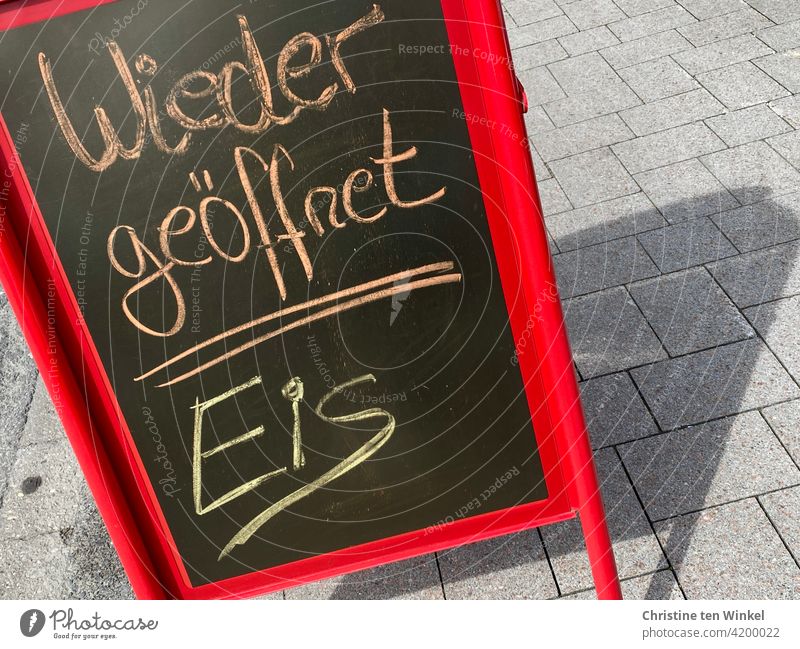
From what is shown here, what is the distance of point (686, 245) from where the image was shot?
3670 mm

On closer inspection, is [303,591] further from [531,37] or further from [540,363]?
[531,37]

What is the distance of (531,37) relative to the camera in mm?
5480

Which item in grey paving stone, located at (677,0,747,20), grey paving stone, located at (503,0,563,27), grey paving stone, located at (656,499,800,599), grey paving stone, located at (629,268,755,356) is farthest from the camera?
grey paving stone, located at (503,0,563,27)

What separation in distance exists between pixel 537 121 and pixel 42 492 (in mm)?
3046

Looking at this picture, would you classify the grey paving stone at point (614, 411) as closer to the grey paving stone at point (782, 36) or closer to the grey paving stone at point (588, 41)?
the grey paving stone at point (782, 36)

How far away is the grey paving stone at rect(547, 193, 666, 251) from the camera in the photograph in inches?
151

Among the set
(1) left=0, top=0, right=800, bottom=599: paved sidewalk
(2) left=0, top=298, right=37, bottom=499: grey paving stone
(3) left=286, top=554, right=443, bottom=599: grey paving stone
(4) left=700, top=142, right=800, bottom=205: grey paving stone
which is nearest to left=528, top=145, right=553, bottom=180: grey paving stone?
(1) left=0, top=0, right=800, bottom=599: paved sidewalk

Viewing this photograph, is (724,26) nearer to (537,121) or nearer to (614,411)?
(537,121)

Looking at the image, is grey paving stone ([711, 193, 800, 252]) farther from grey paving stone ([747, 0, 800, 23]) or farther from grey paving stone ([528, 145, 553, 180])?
grey paving stone ([747, 0, 800, 23])

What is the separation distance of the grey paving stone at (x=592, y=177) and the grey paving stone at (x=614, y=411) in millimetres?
1115

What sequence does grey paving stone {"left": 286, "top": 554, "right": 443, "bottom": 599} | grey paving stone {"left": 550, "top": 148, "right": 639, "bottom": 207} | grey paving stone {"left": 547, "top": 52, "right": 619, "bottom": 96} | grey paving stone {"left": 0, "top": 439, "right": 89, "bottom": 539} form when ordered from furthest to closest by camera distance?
grey paving stone {"left": 547, "top": 52, "right": 619, "bottom": 96}, grey paving stone {"left": 550, "top": 148, "right": 639, "bottom": 207}, grey paving stone {"left": 0, "top": 439, "right": 89, "bottom": 539}, grey paving stone {"left": 286, "top": 554, "right": 443, "bottom": 599}

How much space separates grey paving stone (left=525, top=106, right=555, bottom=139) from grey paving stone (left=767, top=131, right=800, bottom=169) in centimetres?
112

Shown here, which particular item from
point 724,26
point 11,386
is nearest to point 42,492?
point 11,386
